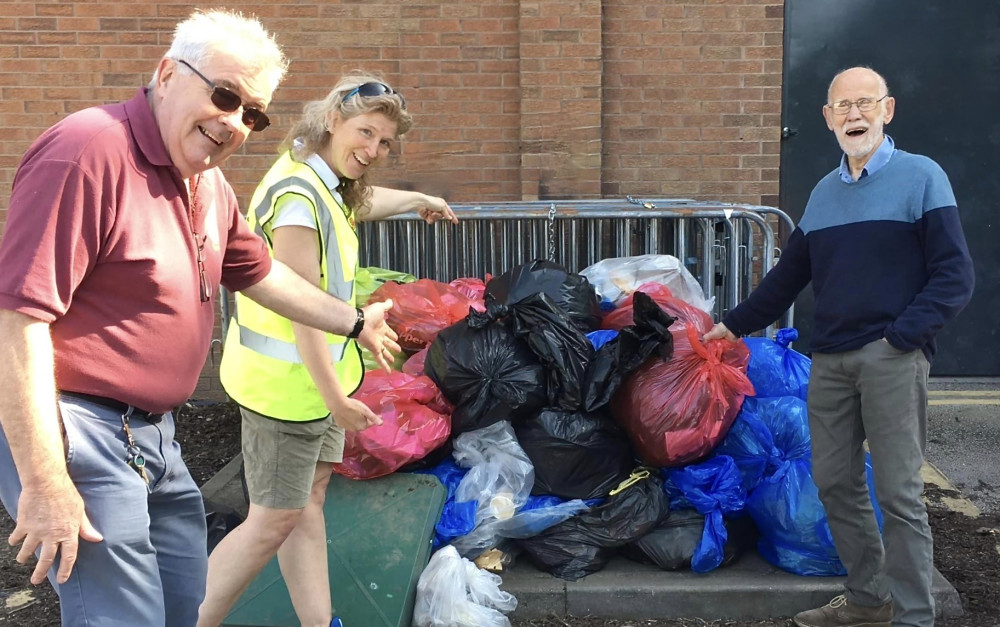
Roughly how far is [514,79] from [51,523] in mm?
4401

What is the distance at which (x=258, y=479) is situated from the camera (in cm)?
272

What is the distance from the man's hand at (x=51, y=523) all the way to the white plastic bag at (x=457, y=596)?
1666 millimetres

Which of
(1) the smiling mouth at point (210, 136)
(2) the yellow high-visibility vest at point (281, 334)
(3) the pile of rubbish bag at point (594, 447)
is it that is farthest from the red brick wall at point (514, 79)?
(1) the smiling mouth at point (210, 136)

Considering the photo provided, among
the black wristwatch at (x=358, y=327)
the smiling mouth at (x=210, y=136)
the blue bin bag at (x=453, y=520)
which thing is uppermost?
the smiling mouth at (x=210, y=136)

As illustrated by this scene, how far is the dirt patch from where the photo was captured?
3.39m

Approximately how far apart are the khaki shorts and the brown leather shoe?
1886 mm

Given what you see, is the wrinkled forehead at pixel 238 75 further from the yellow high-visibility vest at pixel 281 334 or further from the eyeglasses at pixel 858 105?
the eyeglasses at pixel 858 105

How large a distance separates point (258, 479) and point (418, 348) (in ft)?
5.30

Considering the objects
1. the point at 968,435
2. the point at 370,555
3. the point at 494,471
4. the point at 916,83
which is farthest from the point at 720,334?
the point at 916,83

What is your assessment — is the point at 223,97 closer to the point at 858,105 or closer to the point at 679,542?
the point at 858,105

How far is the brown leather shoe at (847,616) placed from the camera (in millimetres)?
3205

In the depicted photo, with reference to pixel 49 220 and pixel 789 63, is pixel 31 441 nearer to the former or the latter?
pixel 49 220

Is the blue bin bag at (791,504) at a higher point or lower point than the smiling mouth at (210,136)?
lower

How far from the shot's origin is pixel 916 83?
19.6ft
